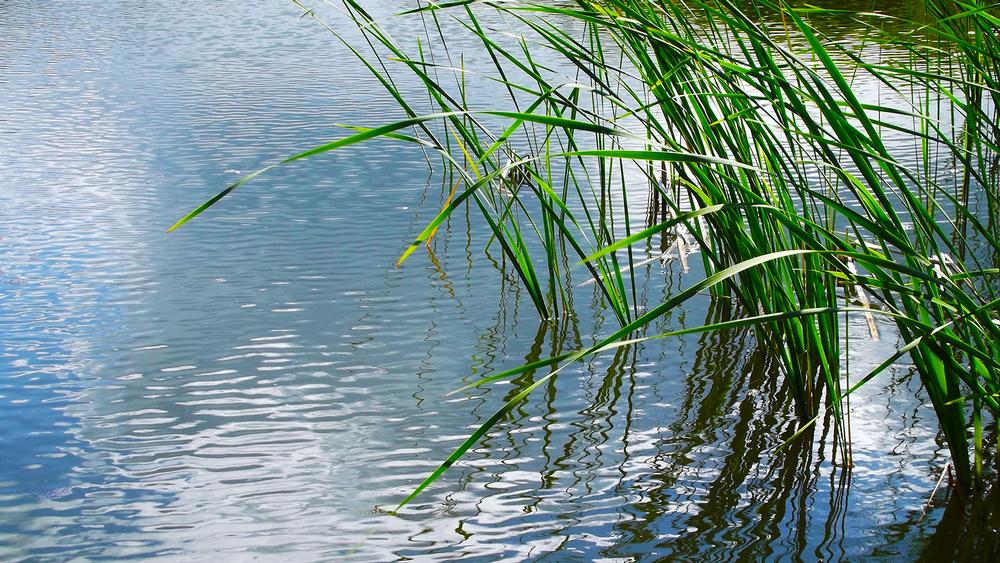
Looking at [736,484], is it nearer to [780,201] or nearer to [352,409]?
[780,201]

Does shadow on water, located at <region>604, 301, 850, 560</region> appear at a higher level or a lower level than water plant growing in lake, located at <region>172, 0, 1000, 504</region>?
lower

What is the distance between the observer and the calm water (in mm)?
1423

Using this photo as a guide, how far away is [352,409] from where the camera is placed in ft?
5.86

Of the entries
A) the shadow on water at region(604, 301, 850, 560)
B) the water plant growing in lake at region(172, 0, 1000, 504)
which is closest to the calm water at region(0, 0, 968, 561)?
the shadow on water at region(604, 301, 850, 560)

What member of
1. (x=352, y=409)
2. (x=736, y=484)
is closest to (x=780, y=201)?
(x=736, y=484)

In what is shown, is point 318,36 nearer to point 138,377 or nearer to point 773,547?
point 138,377

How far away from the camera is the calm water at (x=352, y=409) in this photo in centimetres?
142

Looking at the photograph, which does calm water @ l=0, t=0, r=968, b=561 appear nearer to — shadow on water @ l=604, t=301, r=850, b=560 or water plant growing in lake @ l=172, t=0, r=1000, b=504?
shadow on water @ l=604, t=301, r=850, b=560

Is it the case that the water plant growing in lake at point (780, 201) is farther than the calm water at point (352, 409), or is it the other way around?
the calm water at point (352, 409)

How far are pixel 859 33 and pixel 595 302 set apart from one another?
15.5 feet

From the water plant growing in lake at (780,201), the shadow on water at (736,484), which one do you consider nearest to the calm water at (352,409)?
the shadow on water at (736,484)

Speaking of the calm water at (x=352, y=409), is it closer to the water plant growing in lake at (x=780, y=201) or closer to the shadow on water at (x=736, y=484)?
the shadow on water at (x=736, y=484)

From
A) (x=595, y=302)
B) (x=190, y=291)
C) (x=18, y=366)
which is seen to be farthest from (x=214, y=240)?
(x=595, y=302)

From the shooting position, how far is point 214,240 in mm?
2693
